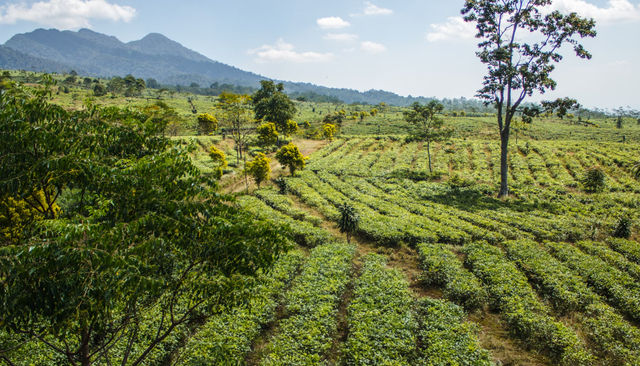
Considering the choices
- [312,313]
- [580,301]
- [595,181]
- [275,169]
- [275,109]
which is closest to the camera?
[312,313]

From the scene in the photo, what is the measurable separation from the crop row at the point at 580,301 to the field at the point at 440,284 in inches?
2.4

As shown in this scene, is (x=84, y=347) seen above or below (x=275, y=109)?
below

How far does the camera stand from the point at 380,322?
482 inches

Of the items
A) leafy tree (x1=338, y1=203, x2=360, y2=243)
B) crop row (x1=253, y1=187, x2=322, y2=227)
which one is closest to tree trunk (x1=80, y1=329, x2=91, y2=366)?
leafy tree (x1=338, y1=203, x2=360, y2=243)

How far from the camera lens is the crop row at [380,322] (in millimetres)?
10680

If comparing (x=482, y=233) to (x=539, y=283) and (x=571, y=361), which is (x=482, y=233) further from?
(x=571, y=361)

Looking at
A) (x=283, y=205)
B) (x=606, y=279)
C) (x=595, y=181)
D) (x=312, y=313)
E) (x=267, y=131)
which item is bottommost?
(x=312, y=313)

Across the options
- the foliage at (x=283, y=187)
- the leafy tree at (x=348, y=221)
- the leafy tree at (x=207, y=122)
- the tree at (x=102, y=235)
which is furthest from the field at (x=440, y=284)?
the leafy tree at (x=207, y=122)

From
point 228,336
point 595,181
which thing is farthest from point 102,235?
point 595,181

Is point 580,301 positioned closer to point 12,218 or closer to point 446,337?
point 446,337

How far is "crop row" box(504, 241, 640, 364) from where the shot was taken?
1127 centimetres

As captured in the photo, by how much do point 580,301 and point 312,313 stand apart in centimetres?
1220

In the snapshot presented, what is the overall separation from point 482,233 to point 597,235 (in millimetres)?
7842

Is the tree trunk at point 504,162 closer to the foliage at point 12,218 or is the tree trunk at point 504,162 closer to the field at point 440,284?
the field at point 440,284
